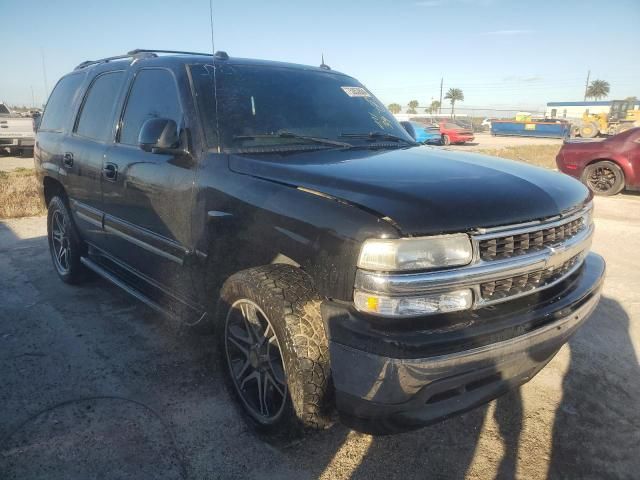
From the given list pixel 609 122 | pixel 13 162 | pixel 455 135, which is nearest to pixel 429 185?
pixel 13 162

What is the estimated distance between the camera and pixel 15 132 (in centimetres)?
1552

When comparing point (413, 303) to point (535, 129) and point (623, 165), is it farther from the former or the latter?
point (535, 129)

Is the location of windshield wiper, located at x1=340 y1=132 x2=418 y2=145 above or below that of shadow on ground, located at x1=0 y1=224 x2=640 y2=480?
above

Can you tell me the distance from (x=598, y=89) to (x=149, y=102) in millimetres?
107856

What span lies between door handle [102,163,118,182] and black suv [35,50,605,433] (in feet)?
0.13

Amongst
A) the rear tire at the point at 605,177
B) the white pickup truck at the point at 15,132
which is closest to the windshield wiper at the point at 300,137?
the rear tire at the point at 605,177

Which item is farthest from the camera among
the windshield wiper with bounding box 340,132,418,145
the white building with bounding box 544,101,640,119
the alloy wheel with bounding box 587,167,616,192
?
the white building with bounding box 544,101,640,119

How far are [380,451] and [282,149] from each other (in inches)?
68.2

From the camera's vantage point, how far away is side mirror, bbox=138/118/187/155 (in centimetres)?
282

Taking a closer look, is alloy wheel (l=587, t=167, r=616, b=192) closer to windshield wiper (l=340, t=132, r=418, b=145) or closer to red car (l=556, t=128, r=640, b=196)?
red car (l=556, t=128, r=640, b=196)

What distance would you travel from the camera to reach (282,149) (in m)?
2.89

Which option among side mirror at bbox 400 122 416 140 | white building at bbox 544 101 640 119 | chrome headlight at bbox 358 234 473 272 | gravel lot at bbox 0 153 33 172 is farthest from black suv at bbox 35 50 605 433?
white building at bbox 544 101 640 119

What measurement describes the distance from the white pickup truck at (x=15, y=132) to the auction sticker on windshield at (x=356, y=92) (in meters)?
15.0

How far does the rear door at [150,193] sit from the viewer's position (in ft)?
9.77
